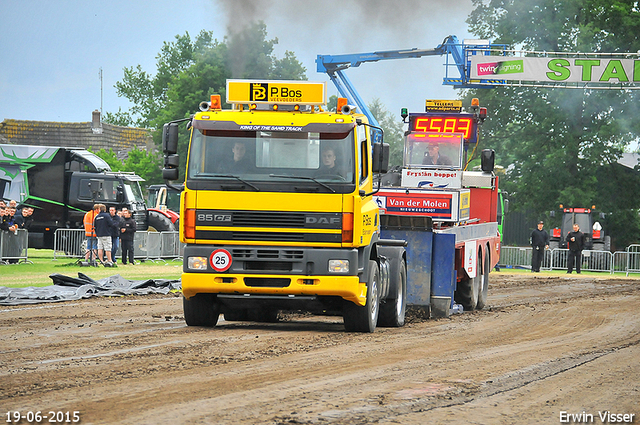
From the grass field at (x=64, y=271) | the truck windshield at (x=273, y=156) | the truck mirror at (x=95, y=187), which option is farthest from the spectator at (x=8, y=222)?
the truck windshield at (x=273, y=156)

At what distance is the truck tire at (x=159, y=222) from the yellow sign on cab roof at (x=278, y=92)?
74.7ft

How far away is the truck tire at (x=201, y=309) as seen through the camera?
1198 centimetres

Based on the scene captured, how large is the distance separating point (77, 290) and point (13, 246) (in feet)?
29.1

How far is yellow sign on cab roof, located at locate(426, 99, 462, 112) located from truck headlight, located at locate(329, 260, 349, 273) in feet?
38.3

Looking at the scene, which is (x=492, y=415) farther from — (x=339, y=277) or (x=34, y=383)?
(x=339, y=277)

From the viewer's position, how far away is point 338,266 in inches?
437

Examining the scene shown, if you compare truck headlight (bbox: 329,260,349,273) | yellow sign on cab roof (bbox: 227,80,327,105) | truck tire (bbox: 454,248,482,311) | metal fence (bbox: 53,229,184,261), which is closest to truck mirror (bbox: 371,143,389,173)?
yellow sign on cab roof (bbox: 227,80,327,105)

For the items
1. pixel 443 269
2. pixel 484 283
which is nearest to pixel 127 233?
pixel 484 283

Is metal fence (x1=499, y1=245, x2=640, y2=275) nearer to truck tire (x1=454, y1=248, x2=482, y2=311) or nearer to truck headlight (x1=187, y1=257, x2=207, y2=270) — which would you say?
truck tire (x1=454, y1=248, x2=482, y2=311)

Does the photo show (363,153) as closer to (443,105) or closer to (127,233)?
(443,105)

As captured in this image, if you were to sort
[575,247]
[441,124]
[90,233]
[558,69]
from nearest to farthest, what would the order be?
1. [441,124]
2. [90,233]
3. [558,69]
4. [575,247]

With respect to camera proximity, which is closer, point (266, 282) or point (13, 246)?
point (266, 282)

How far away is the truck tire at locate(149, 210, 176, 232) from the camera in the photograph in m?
34.2

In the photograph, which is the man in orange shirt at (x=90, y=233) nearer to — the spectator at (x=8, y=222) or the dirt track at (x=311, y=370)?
the spectator at (x=8, y=222)
